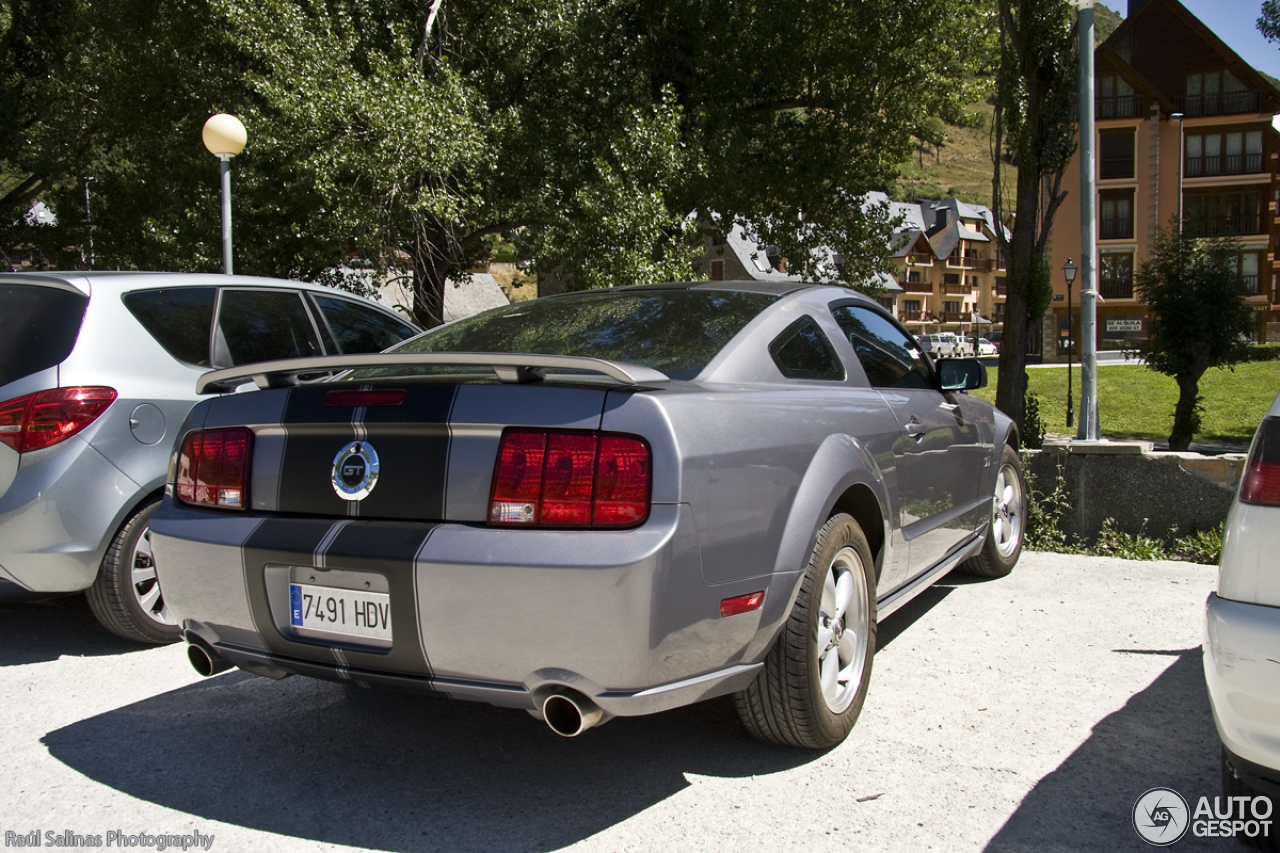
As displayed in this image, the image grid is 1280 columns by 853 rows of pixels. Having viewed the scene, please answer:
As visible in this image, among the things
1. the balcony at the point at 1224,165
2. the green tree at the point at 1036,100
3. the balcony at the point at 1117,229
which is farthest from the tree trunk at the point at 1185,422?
the balcony at the point at 1224,165

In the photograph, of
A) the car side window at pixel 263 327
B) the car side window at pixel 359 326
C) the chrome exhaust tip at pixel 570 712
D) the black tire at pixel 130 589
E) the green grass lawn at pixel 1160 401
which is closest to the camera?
the chrome exhaust tip at pixel 570 712

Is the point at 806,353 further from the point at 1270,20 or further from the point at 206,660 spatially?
the point at 1270,20

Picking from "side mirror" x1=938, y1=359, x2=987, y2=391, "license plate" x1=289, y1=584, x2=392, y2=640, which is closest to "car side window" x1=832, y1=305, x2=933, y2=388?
"side mirror" x1=938, y1=359, x2=987, y2=391

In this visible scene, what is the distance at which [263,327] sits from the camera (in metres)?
5.11

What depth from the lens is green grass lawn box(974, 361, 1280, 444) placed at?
86.2 feet

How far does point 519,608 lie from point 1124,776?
186 centimetres

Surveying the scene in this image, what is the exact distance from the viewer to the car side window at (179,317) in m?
4.45

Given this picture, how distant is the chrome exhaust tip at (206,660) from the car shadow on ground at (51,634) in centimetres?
167

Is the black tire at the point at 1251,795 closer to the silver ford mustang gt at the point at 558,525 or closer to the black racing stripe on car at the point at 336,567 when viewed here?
the silver ford mustang gt at the point at 558,525

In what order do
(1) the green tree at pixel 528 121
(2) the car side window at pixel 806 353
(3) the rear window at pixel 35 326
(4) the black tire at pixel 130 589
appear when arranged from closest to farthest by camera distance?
(2) the car side window at pixel 806 353
(3) the rear window at pixel 35 326
(4) the black tire at pixel 130 589
(1) the green tree at pixel 528 121

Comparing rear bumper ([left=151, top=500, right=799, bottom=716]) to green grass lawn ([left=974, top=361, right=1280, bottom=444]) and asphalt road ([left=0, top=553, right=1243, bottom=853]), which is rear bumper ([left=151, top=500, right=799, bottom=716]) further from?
green grass lawn ([left=974, top=361, right=1280, bottom=444])

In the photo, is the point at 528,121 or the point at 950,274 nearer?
the point at 528,121

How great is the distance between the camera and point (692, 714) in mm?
3535

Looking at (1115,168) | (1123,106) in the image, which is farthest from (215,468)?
(1123,106)
